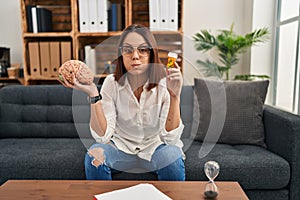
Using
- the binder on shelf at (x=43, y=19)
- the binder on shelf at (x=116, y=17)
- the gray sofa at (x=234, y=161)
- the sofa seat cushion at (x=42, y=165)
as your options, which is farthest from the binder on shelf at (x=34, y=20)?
the sofa seat cushion at (x=42, y=165)

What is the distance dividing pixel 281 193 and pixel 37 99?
156 cm

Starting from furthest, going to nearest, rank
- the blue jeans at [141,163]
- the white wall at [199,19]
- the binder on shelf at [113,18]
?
the white wall at [199,19], the binder on shelf at [113,18], the blue jeans at [141,163]

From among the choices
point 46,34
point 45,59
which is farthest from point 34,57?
point 46,34

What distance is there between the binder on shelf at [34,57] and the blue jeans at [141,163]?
1342mm

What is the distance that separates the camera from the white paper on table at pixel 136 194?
32.4 inches

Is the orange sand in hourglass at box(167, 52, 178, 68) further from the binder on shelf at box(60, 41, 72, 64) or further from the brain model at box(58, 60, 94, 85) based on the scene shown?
the binder on shelf at box(60, 41, 72, 64)

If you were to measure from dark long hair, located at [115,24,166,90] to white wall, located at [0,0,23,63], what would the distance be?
196 centimetres

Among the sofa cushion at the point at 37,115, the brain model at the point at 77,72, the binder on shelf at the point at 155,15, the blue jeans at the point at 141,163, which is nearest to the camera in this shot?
the brain model at the point at 77,72

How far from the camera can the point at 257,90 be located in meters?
1.64

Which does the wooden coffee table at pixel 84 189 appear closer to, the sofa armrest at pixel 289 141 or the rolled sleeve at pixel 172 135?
the rolled sleeve at pixel 172 135

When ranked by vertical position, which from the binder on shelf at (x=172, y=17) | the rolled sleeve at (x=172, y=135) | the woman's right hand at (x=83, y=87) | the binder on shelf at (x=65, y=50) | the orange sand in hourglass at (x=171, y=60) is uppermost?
the binder on shelf at (x=172, y=17)

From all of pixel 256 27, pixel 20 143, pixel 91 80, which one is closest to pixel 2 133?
pixel 20 143

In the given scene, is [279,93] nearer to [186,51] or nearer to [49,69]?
[186,51]

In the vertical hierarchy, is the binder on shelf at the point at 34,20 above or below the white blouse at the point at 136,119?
above
